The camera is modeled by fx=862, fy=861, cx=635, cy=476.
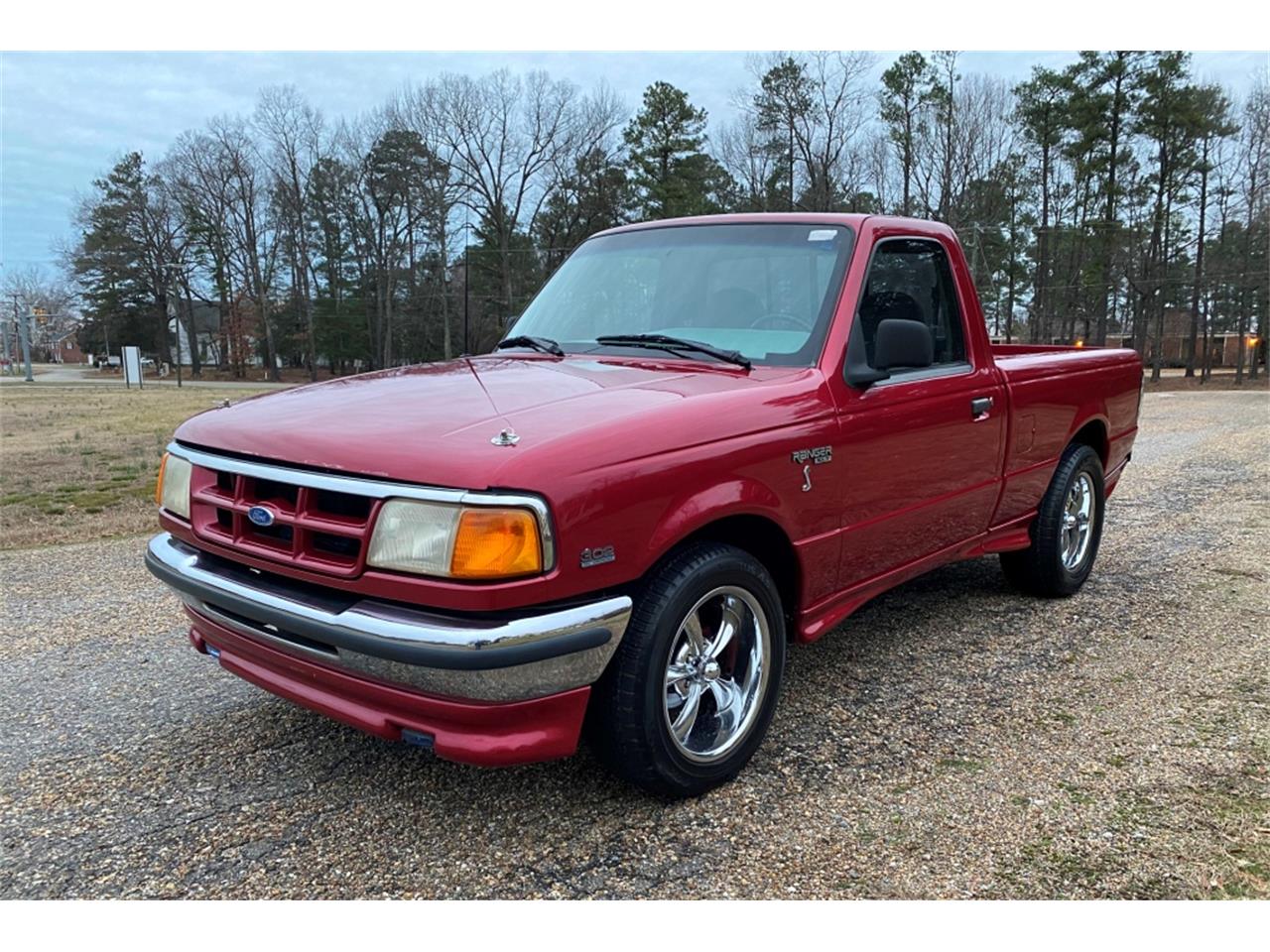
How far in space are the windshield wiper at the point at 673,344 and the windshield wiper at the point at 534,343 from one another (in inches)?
7.3

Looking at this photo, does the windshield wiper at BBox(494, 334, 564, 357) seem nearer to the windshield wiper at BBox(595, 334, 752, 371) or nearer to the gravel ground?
the windshield wiper at BBox(595, 334, 752, 371)

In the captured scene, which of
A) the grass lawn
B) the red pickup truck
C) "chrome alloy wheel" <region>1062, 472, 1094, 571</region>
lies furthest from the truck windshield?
the grass lawn

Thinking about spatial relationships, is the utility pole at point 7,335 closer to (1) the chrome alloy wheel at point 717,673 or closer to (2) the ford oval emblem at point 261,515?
(2) the ford oval emblem at point 261,515

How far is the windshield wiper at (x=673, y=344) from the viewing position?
3.27 meters

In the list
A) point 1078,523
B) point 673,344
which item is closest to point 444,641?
point 673,344

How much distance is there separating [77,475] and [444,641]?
33.7 feet

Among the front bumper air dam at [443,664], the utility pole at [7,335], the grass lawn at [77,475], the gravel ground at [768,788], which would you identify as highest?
the utility pole at [7,335]

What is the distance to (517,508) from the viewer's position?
2.20 m

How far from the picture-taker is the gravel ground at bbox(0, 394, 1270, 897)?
95.7 inches

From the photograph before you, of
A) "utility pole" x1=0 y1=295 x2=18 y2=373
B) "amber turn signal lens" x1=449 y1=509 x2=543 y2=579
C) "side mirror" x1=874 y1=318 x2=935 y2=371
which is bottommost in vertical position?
"amber turn signal lens" x1=449 y1=509 x2=543 y2=579

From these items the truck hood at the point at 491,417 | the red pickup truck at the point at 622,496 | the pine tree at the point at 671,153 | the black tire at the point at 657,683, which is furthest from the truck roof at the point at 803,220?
the pine tree at the point at 671,153

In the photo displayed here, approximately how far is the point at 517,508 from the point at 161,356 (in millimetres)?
72716

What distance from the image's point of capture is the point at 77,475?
33.9ft

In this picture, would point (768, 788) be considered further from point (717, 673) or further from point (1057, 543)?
point (1057, 543)
